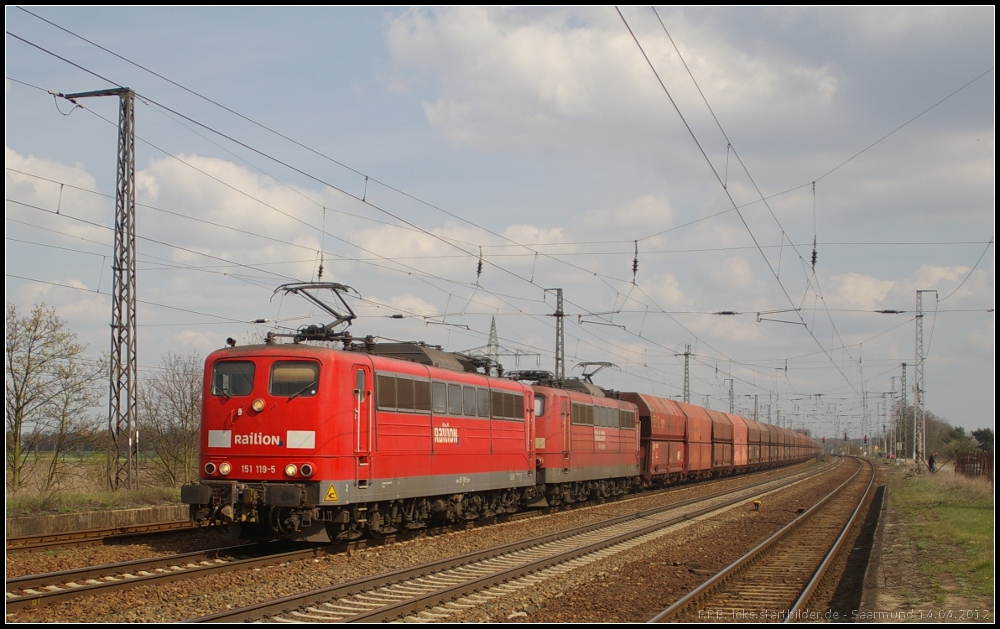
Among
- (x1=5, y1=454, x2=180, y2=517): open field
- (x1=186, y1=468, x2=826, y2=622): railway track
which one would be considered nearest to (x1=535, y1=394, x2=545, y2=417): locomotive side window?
(x1=186, y1=468, x2=826, y2=622): railway track

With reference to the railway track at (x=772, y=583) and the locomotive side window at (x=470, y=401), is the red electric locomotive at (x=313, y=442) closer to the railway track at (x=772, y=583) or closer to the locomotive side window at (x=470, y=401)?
the locomotive side window at (x=470, y=401)

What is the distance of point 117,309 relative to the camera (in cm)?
2147

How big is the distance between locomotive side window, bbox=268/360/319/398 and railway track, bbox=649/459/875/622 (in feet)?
23.8

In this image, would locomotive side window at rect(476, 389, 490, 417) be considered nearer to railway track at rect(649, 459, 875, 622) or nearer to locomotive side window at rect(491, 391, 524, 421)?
locomotive side window at rect(491, 391, 524, 421)

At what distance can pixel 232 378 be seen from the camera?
1633 centimetres

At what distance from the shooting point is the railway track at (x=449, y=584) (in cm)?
1116

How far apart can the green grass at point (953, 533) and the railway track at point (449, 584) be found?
5.70 meters

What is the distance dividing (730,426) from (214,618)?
48.5 metres

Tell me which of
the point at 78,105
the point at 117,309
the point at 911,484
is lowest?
the point at 911,484

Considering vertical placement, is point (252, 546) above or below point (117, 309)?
below

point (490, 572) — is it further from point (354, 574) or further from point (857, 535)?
point (857, 535)

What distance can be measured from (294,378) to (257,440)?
1.23 meters

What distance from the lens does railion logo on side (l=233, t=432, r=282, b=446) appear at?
1577 centimetres

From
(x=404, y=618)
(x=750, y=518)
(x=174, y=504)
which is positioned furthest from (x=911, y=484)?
(x=404, y=618)
